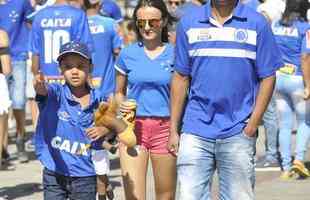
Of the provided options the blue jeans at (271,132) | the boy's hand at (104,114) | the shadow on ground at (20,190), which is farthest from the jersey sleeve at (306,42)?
the boy's hand at (104,114)

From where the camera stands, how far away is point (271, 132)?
1135 cm

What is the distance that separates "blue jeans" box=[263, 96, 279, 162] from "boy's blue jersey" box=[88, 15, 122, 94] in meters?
1.86

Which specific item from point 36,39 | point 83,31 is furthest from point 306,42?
point 36,39

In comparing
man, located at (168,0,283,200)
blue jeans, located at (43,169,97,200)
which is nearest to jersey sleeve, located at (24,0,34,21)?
blue jeans, located at (43,169,97,200)

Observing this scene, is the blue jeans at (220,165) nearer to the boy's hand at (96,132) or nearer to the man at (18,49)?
the boy's hand at (96,132)

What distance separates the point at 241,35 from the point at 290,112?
5132 millimetres

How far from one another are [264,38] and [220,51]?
28 centimetres

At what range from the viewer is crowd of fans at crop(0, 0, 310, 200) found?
6082 mm

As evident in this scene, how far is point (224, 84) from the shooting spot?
603cm

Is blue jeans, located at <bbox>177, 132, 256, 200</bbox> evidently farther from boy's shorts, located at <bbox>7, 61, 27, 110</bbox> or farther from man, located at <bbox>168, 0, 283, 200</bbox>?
boy's shorts, located at <bbox>7, 61, 27, 110</bbox>

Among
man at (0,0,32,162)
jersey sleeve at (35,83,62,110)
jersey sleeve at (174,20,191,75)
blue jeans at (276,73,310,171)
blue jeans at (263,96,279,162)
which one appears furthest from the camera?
man at (0,0,32,162)

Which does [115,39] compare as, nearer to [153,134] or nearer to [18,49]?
[18,49]

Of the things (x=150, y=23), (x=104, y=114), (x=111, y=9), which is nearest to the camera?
(x=104, y=114)

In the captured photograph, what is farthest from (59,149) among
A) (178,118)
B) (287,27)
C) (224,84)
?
(287,27)
